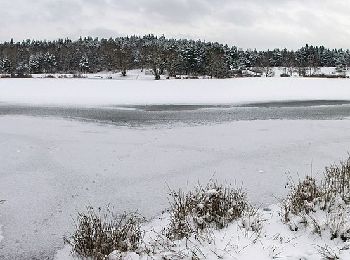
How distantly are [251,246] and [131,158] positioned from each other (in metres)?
6.18

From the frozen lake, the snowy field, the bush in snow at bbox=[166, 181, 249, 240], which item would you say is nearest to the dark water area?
the frozen lake

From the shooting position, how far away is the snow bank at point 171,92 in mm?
27234

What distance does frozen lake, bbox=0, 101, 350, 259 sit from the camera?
24.3ft

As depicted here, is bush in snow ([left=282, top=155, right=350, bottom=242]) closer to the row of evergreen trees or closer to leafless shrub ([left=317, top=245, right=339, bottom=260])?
leafless shrub ([left=317, top=245, right=339, bottom=260])

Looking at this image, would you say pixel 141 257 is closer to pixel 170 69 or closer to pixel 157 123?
pixel 157 123

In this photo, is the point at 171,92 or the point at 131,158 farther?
the point at 171,92

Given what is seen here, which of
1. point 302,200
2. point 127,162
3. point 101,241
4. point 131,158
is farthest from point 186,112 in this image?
point 101,241

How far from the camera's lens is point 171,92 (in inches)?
1247

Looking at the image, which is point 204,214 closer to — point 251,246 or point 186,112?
point 251,246

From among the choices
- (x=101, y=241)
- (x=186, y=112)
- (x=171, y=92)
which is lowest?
(x=101, y=241)

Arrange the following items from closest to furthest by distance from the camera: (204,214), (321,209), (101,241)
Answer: (101,241) < (204,214) < (321,209)

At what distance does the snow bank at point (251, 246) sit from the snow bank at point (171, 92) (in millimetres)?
20037

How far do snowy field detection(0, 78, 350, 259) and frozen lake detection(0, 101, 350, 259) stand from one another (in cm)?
2

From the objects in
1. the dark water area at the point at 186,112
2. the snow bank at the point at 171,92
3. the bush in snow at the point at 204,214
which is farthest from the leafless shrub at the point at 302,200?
the snow bank at the point at 171,92
